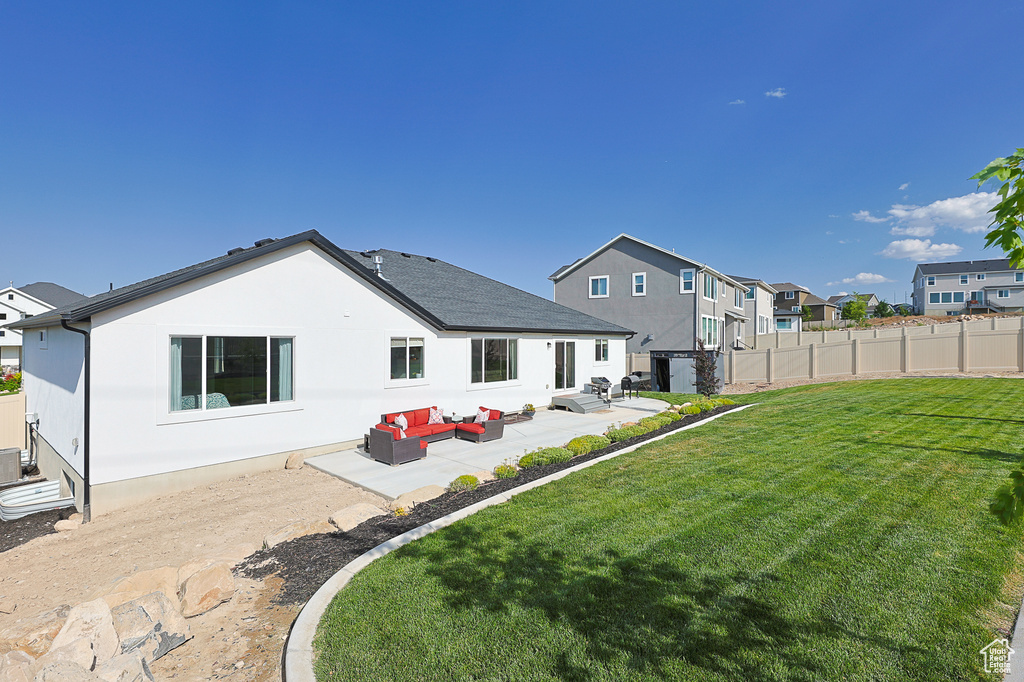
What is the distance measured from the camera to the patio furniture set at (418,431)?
9664 mm

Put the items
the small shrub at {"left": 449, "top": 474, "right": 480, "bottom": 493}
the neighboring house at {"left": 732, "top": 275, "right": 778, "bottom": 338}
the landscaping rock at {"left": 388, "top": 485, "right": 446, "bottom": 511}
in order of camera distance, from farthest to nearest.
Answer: the neighboring house at {"left": 732, "top": 275, "right": 778, "bottom": 338} → the small shrub at {"left": 449, "top": 474, "right": 480, "bottom": 493} → the landscaping rock at {"left": 388, "top": 485, "right": 446, "bottom": 511}

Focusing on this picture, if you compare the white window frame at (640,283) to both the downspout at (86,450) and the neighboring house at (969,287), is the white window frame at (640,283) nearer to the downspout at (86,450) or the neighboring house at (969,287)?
the downspout at (86,450)

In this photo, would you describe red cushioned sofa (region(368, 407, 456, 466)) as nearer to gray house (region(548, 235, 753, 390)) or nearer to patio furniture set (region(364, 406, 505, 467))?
patio furniture set (region(364, 406, 505, 467))

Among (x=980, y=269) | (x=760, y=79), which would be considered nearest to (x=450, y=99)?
(x=760, y=79)

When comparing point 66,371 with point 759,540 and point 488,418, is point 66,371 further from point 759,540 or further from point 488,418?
point 759,540

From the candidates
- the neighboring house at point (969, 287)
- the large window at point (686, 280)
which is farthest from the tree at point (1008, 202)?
the neighboring house at point (969, 287)

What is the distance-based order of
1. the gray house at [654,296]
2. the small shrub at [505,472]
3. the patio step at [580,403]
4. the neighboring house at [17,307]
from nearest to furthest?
the small shrub at [505,472], the patio step at [580,403], the gray house at [654,296], the neighboring house at [17,307]

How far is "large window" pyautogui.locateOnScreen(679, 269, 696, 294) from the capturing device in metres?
25.3

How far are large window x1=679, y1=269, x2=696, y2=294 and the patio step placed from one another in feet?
38.8

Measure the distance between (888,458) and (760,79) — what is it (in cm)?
1308

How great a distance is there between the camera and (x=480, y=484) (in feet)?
26.3

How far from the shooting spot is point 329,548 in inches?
223

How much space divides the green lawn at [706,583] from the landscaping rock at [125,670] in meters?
1.34
